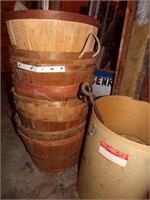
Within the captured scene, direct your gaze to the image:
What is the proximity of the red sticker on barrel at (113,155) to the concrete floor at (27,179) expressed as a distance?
699 millimetres

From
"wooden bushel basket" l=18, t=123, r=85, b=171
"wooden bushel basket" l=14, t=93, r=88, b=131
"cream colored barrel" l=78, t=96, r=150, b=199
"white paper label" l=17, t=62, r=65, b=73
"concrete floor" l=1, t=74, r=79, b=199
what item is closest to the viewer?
"cream colored barrel" l=78, t=96, r=150, b=199

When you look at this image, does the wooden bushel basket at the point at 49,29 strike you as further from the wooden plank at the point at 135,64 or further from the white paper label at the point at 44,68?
the wooden plank at the point at 135,64

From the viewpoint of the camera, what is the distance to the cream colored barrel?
2.76 ft

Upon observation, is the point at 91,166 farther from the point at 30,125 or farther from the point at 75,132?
the point at 30,125

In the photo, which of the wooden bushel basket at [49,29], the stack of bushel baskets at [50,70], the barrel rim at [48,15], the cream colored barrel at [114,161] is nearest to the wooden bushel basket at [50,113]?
the stack of bushel baskets at [50,70]

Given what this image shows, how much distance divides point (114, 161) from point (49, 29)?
755 mm

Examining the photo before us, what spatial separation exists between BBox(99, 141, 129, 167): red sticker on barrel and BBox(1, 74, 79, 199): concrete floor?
70 cm

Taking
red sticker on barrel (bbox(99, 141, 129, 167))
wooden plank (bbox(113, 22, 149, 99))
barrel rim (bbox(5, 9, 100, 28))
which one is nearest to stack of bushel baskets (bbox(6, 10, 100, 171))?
barrel rim (bbox(5, 9, 100, 28))

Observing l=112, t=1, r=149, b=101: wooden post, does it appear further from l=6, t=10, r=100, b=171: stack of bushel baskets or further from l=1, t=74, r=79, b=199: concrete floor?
l=1, t=74, r=79, b=199: concrete floor

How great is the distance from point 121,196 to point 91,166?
23cm

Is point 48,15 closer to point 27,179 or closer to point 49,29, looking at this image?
point 49,29

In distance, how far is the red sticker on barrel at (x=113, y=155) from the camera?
0.86 m

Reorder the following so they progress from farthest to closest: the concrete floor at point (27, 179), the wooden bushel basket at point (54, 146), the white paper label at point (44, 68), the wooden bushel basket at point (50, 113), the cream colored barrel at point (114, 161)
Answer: the concrete floor at point (27, 179) < the wooden bushel basket at point (54, 146) < the wooden bushel basket at point (50, 113) < the white paper label at point (44, 68) < the cream colored barrel at point (114, 161)

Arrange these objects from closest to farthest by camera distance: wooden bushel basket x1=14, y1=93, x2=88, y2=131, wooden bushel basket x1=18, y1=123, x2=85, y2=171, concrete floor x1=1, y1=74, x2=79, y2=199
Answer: wooden bushel basket x1=14, y1=93, x2=88, y2=131, wooden bushel basket x1=18, y1=123, x2=85, y2=171, concrete floor x1=1, y1=74, x2=79, y2=199
